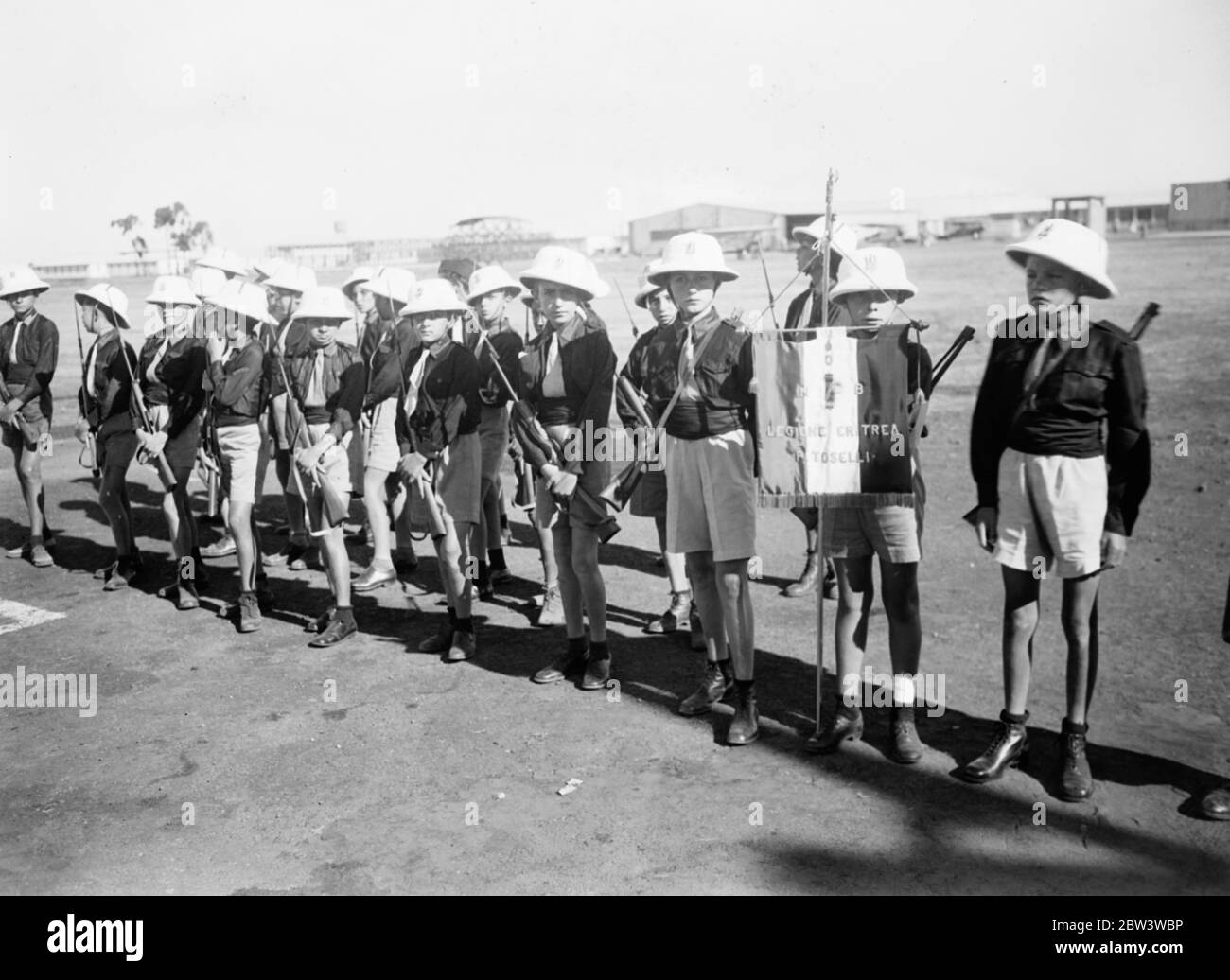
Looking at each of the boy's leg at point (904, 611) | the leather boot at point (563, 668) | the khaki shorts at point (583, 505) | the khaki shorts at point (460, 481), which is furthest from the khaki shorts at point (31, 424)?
the boy's leg at point (904, 611)

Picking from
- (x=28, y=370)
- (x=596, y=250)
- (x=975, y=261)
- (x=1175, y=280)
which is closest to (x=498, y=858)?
(x=28, y=370)

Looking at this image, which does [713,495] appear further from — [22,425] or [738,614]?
[22,425]

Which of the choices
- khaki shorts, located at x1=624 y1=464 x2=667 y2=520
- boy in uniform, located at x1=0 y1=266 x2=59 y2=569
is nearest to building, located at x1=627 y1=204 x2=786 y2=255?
boy in uniform, located at x1=0 y1=266 x2=59 y2=569

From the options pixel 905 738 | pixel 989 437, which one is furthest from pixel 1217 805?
pixel 989 437

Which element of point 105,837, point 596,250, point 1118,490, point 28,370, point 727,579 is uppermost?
point 596,250

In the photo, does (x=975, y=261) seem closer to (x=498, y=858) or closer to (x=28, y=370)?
(x=28, y=370)

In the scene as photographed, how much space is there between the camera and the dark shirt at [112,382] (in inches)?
330

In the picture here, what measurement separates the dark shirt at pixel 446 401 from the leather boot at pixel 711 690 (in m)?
2.13

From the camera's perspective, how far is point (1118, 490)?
4695 millimetres

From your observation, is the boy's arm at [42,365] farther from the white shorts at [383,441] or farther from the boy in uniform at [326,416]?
the white shorts at [383,441]

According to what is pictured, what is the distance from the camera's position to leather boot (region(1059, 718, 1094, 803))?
4629 millimetres

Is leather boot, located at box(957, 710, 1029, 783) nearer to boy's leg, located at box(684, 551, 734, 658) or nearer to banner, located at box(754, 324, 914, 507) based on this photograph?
banner, located at box(754, 324, 914, 507)

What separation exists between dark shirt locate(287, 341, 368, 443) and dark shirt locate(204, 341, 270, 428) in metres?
0.25

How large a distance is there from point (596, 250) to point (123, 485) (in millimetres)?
76356
